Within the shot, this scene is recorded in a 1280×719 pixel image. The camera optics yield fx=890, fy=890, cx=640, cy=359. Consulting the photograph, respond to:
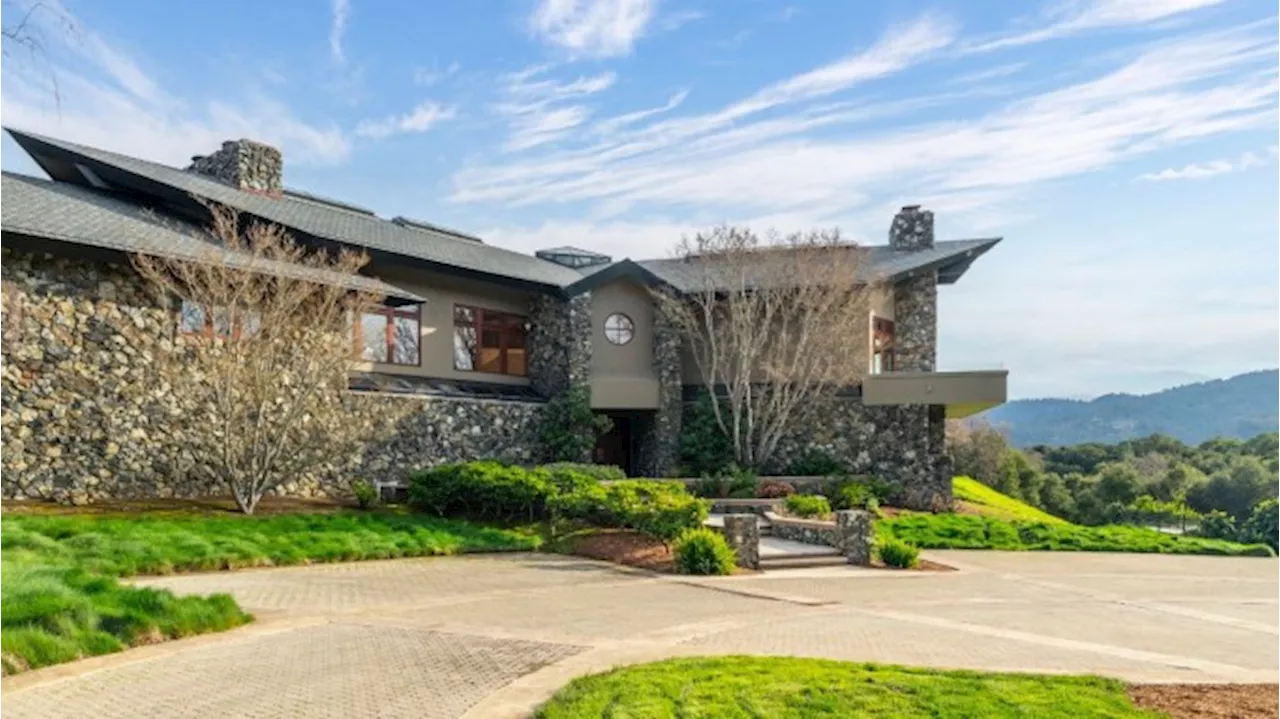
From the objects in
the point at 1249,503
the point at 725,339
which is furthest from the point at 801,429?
the point at 1249,503

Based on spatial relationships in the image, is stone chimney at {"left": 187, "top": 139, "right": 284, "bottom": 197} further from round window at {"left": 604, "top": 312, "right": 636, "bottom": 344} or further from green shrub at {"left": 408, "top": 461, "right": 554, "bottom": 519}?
green shrub at {"left": 408, "top": 461, "right": 554, "bottom": 519}

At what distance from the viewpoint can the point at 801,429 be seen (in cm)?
2361

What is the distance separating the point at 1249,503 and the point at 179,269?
148 feet

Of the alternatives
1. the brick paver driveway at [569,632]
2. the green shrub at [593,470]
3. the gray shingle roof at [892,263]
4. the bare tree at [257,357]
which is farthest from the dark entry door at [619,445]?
the brick paver driveway at [569,632]

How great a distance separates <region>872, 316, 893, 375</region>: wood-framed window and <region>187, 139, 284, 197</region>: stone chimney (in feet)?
53.5

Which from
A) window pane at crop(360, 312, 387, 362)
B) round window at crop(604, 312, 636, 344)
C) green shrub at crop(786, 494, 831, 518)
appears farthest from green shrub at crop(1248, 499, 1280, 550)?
window pane at crop(360, 312, 387, 362)

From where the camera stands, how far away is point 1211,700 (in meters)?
6.18

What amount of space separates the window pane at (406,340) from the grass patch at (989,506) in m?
14.0

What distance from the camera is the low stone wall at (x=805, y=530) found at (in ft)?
52.6

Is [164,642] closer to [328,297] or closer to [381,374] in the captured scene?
[328,297]

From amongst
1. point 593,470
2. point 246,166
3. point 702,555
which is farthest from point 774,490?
point 246,166

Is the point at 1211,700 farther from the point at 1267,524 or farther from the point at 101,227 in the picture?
the point at 1267,524

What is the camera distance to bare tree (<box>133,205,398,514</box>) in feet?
48.3

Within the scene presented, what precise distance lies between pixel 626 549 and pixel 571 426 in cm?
833
